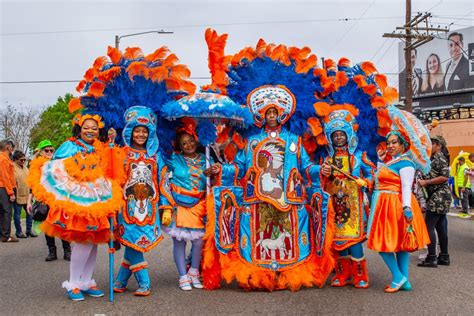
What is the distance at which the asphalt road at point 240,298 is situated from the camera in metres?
4.81

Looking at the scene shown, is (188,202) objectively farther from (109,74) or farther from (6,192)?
(6,192)

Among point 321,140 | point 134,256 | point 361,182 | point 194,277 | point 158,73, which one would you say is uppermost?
point 158,73

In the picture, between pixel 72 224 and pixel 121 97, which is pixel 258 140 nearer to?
pixel 121 97

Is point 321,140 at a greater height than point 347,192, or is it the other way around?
point 321,140

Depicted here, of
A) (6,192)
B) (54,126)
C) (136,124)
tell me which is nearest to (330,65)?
(136,124)

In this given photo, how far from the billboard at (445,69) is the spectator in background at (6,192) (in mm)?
32671

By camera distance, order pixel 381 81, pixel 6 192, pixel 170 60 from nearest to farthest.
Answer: pixel 170 60 < pixel 381 81 < pixel 6 192

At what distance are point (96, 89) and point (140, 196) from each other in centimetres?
118

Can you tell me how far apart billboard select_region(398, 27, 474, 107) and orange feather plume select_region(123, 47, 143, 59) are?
34.6 m

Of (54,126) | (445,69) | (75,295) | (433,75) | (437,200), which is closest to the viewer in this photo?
(75,295)

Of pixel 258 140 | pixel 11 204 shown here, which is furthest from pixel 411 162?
pixel 11 204

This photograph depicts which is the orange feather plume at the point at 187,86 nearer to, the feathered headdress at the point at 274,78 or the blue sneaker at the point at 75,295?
the feathered headdress at the point at 274,78

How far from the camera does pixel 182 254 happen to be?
5.80 m

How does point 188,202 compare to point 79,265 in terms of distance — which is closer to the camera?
point 79,265
